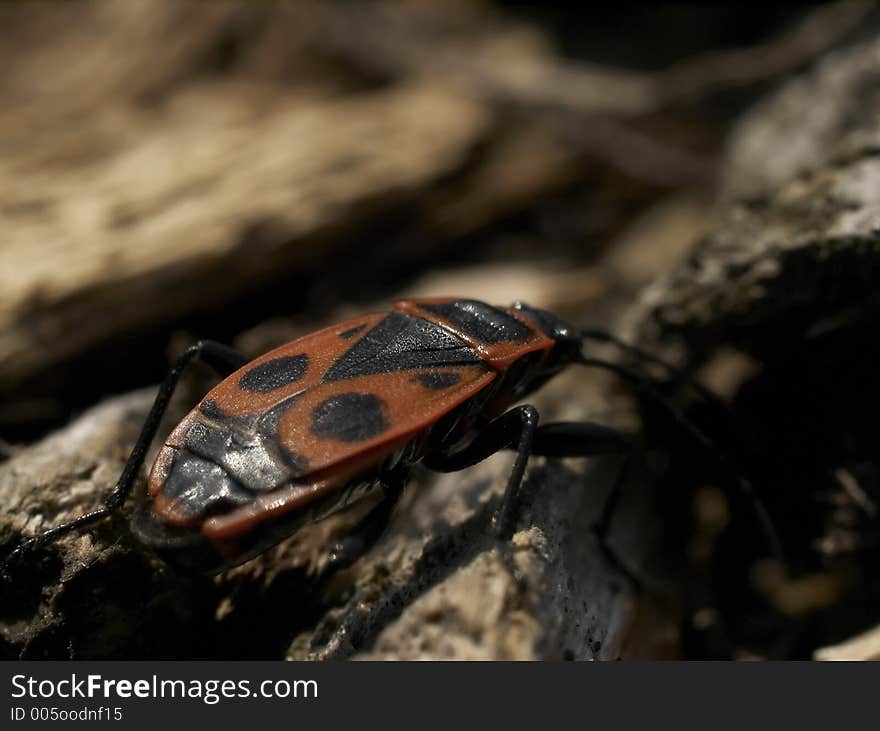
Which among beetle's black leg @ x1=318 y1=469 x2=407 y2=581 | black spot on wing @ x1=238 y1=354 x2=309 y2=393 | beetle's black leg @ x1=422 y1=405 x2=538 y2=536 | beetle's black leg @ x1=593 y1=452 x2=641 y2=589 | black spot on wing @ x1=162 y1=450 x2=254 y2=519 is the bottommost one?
beetle's black leg @ x1=593 y1=452 x2=641 y2=589

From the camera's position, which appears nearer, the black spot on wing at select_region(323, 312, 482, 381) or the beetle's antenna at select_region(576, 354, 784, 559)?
the black spot on wing at select_region(323, 312, 482, 381)

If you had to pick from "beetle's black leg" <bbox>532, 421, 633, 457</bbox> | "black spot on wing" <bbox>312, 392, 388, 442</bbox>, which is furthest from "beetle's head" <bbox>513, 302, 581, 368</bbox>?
"black spot on wing" <bbox>312, 392, 388, 442</bbox>

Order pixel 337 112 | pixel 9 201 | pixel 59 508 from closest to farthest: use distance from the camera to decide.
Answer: pixel 59 508 < pixel 9 201 < pixel 337 112

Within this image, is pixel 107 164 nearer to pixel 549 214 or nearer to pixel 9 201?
pixel 9 201

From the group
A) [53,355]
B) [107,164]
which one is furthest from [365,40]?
[53,355]

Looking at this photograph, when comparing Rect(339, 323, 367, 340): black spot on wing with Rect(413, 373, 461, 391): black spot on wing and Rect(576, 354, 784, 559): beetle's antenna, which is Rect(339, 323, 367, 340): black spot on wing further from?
Rect(576, 354, 784, 559): beetle's antenna

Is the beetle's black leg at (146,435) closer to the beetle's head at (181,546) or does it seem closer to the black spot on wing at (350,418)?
the beetle's head at (181,546)

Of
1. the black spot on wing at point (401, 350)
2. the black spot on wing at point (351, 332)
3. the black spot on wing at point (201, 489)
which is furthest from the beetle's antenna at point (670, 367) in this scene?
the black spot on wing at point (201, 489)
